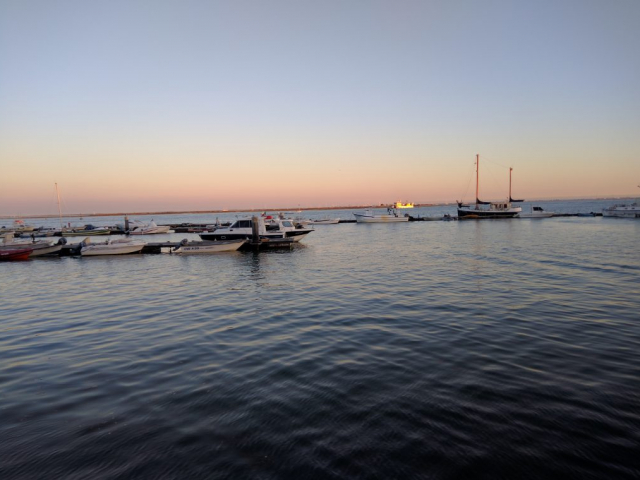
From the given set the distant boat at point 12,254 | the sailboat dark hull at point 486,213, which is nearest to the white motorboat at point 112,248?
the distant boat at point 12,254

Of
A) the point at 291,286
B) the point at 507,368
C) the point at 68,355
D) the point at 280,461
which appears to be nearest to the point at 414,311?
the point at 507,368

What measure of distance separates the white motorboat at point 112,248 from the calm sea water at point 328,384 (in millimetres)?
19323

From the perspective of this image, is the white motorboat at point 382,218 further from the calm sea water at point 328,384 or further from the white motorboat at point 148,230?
the calm sea water at point 328,384

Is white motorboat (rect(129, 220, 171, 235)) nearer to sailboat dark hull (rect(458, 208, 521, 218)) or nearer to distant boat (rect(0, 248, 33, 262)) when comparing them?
distant boat (rect(0, 248, 33, 262))

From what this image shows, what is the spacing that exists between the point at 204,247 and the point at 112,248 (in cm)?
909

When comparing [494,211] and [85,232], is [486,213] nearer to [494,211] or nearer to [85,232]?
[494,211]

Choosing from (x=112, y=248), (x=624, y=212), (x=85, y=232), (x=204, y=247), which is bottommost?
(x=204, y=247)

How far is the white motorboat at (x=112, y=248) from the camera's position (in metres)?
33.5

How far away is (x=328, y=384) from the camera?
7.42m

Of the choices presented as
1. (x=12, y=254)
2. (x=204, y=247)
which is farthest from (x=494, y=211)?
(x=12, y=254)

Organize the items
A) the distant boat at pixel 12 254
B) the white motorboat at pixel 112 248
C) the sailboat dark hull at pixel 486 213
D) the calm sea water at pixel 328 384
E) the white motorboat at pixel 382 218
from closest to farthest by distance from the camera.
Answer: the calm sea water at pixel 328 384, the distant boat at pixel 12 254, the white motorboat at pixel 112 248, the sailboat dark hull at pixel 486 213, the white motorboat at pixel 382 218

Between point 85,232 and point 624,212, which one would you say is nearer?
point 85,232

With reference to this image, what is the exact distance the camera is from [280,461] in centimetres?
509

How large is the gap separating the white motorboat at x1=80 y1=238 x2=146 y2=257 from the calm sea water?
761 inches
